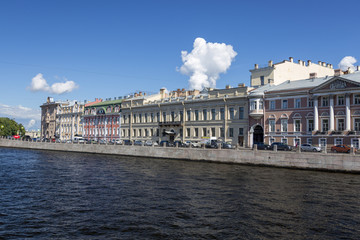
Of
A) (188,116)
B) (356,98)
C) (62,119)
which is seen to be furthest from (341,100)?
(62,119)

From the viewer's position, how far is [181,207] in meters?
17.5

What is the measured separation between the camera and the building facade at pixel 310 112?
40469 mm

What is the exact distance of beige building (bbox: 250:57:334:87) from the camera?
5594 cm

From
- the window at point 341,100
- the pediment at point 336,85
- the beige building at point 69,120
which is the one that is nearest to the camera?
the pediment at point 336,85

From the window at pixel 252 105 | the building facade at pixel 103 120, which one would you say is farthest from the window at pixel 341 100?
the building facade at pixel 103 120

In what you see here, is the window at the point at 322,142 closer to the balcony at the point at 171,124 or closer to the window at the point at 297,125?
the window at the point at 297,125

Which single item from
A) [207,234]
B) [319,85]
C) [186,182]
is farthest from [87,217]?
[319,85]

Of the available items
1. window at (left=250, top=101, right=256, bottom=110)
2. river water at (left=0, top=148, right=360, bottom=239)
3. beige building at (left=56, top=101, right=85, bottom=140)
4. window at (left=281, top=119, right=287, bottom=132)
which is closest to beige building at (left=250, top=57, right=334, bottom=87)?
window at (left=250, top=101, right=256, bottom=110)

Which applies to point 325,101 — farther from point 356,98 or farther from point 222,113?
point 222,113

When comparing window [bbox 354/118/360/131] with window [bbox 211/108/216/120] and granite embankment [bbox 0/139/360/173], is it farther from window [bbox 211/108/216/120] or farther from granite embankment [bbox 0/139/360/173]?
window [bbox 211/108/216/120]

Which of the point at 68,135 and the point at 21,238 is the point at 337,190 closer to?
the point at 21,238

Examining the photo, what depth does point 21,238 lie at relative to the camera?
42.2ft

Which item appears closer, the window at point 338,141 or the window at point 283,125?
the window at point 338,141

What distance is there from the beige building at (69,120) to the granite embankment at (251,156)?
33.5 m
